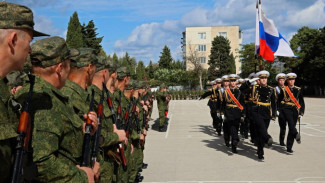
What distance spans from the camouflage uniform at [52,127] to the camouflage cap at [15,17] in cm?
43

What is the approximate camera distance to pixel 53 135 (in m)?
2.25

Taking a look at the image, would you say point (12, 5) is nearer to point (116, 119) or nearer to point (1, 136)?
point (1, 136)

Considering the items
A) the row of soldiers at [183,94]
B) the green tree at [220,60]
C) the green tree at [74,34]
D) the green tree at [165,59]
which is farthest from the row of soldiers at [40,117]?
the green tree at [165,59]

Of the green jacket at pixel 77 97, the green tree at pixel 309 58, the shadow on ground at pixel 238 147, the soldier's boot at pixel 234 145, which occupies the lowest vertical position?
the shadow on ground at pixel 238 147

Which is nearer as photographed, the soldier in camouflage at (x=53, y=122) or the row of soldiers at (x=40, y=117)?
the row of soldiers at (x=40, y=117)

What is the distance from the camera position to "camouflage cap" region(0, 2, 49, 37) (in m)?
2.07

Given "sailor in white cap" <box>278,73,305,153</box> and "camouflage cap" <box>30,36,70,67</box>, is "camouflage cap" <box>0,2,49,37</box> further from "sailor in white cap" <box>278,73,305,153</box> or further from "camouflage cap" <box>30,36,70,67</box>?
"sailor in white cap" <box>278,73,305,153</box>

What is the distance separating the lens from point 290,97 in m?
10.0

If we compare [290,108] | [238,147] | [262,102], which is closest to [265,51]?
[290,108]

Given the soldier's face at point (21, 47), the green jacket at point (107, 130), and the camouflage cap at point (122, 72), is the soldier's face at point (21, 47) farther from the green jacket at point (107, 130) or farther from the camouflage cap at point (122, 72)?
the camouflage cap at point (122, 72)

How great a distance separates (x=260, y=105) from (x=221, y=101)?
2.13 m

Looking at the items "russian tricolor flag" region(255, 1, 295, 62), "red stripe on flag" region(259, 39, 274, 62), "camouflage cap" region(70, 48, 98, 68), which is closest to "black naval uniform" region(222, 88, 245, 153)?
"red stripe on flag" region(259, 39, 274, 62)

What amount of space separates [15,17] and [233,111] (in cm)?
823

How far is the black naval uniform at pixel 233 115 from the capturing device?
951cm
